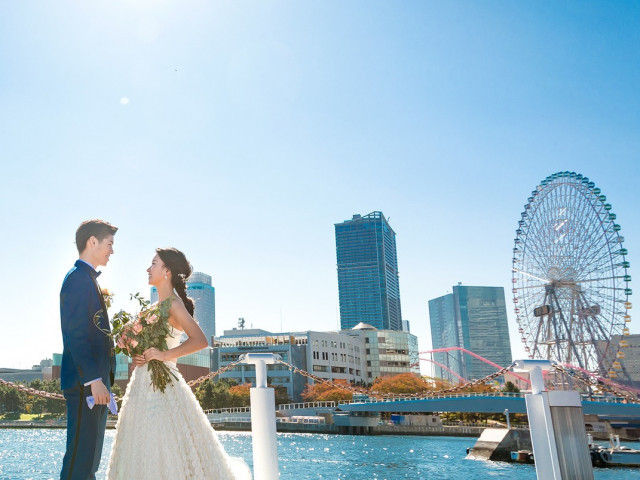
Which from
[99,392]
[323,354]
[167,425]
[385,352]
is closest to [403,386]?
[323,354]

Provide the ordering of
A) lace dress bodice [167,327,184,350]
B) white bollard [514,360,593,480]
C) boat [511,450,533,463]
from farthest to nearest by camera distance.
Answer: boat [511,450,533,463], white bollard [514,360,593,480], lace dress bodice [167,327,184,350]

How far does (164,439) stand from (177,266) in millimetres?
1680

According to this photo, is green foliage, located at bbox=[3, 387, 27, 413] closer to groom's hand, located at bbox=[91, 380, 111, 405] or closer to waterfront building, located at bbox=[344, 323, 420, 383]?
waterfront building, located at bbox=[344, 323, 420, 383]

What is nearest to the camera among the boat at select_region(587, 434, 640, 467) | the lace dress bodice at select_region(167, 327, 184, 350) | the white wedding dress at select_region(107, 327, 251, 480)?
the white wedding dress at select_region(107, 327, 251, 480)

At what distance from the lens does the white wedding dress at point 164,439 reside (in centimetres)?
501

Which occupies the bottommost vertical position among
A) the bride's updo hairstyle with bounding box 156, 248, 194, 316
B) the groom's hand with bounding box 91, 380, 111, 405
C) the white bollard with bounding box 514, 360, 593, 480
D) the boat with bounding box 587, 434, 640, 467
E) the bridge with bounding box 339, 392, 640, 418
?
the boat with bounding box 587, 434, 640, 467

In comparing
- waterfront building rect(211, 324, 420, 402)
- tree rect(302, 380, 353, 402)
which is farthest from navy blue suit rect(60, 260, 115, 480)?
waterfront building rect(211, 324, 420, 402)

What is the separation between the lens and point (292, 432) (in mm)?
75750

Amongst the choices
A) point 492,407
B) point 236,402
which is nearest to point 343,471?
point 492,407

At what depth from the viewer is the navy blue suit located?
4684 millimetres

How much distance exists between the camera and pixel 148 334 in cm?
534

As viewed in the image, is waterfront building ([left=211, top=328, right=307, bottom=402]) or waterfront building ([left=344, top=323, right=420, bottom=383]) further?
waterfront building ([left=344, top=323, right=420, bottom=383])

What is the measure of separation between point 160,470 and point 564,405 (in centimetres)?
459

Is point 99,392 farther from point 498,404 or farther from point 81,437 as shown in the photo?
point 498,404
